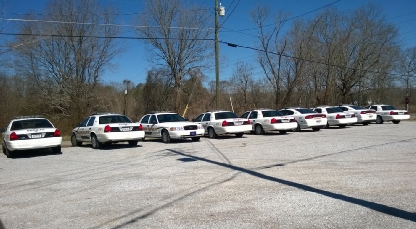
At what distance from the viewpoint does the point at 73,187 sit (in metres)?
7.69

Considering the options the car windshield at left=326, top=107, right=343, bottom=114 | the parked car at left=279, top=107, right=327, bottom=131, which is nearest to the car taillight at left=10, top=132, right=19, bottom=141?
the parked car at left=279, top=107, right=327, bottom=131

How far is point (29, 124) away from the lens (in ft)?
45.8

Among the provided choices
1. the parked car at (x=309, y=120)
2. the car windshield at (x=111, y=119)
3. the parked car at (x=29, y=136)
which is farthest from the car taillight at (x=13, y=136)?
the parked car at (x=309, y=120)

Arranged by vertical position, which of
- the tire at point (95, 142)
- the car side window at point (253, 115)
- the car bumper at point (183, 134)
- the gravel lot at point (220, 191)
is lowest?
the gravel lot at point (220, 191)

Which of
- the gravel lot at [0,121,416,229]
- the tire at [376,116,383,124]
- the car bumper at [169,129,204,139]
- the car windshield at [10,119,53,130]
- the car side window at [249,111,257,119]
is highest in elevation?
the car side window at [249,111,257,119]

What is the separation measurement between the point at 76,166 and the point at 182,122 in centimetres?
682

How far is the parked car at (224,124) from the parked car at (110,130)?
4.24 metres

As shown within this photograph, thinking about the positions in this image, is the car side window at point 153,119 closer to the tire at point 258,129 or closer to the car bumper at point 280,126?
the tire at point 258,129

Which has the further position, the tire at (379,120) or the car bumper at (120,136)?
the tire at (379,120)

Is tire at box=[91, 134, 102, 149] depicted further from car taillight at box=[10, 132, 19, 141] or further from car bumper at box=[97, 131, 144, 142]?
car taillight at box=[10, 132, 19, 141]

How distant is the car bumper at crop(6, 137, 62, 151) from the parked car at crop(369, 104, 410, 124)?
76.0 ft

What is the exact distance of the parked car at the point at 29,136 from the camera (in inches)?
506

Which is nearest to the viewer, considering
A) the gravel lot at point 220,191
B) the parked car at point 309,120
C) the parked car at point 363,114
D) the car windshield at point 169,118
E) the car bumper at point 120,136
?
the gravel lot at point 220,191

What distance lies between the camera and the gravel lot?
16.9 feet
